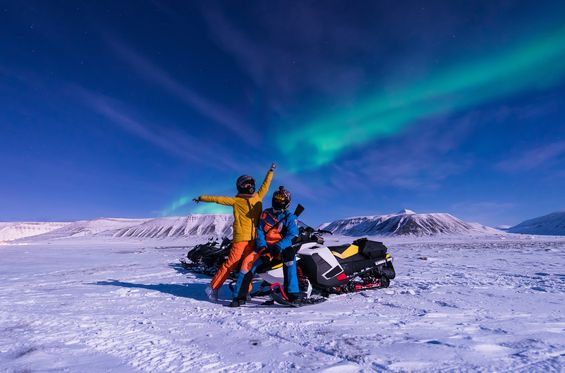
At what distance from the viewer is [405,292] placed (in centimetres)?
580

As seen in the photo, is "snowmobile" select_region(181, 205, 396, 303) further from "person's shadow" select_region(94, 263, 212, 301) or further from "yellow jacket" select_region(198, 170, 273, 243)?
"person's shadow" select_region(94, 263, 212, 301)

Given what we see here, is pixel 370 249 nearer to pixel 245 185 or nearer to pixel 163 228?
pixel 245 185

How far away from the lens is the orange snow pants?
5.35 meters

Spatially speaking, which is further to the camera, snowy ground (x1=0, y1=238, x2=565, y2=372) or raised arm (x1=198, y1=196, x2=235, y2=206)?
raised arm (x1=198, y1=196, x2=235, y2=206)

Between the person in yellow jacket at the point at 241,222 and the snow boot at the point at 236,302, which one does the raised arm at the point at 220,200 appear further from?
the snow boot at the point at 236,302

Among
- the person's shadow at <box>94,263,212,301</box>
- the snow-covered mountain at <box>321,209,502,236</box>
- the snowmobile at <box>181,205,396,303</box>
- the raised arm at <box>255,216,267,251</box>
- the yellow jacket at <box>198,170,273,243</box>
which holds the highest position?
the snow-covered mountain at <box>321,209,502,236</box>

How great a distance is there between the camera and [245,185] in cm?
561

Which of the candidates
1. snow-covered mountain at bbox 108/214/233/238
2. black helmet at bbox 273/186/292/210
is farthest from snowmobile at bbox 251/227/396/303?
snow-covered mountain at bbox 108/214/233/238

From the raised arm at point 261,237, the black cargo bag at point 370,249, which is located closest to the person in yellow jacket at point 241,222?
the raised arm at point 261,237

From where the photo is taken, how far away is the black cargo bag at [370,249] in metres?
6.24

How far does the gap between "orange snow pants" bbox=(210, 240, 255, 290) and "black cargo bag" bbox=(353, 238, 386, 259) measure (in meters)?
2.26

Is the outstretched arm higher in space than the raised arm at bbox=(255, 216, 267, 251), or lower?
higher

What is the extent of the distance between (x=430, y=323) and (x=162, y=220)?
184 metres

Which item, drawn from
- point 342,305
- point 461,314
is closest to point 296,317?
point 342,305
